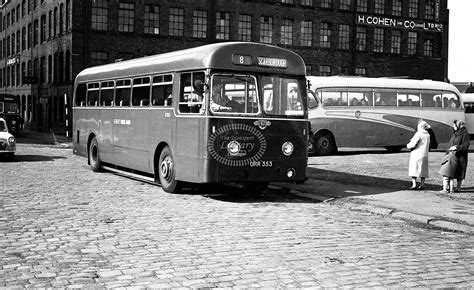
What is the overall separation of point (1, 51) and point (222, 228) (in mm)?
69218

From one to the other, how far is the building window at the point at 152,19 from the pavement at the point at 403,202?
Answer: 32.5m

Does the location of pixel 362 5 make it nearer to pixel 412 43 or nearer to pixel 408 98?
pixel 412 43

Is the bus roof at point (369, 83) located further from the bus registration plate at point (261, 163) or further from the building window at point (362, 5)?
the building window at point (362, 5)

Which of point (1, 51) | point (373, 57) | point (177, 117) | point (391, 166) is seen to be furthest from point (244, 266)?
point (1, 51)

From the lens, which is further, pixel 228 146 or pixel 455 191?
pixel 455 191

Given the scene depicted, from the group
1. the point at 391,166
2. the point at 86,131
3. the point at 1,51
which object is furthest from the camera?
the point at 1,51

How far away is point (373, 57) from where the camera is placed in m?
54.7

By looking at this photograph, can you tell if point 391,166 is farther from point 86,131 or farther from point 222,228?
point 222,228

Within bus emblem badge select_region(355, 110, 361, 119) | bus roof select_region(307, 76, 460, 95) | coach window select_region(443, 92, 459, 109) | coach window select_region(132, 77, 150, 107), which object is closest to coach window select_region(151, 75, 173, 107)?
coach window select_region(132, 77, 150, 107)

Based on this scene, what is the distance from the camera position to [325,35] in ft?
173

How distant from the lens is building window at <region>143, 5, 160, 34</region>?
4556 centimetres

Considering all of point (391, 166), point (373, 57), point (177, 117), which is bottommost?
point (391, 166)

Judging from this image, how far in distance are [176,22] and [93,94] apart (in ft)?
95.6

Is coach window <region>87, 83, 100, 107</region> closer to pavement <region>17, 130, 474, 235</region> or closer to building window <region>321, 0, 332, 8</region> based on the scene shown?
pavement <region>17, 130, 474, 235</region>
